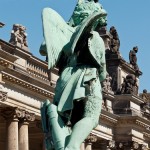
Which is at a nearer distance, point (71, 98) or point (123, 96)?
point (71, 98)

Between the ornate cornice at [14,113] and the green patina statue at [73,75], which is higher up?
the ornate cornice at [14,113]

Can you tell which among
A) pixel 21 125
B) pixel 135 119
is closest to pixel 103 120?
pixel 135 119

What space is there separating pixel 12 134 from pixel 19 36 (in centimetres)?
596

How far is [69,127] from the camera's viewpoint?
880 centimetres

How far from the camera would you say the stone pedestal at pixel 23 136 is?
1351 inches

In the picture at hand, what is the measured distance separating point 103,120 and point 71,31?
36540mm

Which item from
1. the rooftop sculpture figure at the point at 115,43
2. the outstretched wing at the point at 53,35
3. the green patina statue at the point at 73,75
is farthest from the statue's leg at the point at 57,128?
the rooftop sculpture figure at the point at 115,43

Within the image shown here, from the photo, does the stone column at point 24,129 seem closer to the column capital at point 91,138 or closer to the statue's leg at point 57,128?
the column capital at point 91,138

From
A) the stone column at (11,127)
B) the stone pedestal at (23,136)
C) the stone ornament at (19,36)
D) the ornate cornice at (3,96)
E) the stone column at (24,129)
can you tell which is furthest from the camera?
the stone ornament at (19,36)

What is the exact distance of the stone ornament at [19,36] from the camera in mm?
35969

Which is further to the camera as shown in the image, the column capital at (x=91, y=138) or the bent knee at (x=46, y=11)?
the column capital at (x=91, y=138)

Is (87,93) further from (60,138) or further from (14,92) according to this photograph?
(14,92)

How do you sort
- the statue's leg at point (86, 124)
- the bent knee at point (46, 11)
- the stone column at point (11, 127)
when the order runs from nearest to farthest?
the statue's leg at point (86, 124) < the bent knee at point (46, 11) < the stone column at point (11, 127)

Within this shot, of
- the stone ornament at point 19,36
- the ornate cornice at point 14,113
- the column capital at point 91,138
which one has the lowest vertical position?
the ornate cornice at point 14,113
